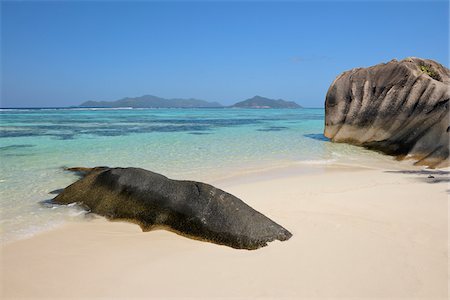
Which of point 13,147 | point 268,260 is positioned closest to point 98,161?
point 13,147

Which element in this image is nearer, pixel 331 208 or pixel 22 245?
pixel 22 245

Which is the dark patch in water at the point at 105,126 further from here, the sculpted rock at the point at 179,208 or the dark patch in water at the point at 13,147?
the sculpted rock at the point at 179,208

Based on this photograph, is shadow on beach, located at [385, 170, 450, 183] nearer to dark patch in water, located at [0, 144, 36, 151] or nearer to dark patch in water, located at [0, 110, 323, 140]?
dark patch in water, located at [0, 144, 36, 151]

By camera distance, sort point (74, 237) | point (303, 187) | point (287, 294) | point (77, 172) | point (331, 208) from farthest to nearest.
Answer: point (77, 172) < point (303, 187) < point (331, 208) < point (74, 237) < point (287, 294)

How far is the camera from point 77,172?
9.52 meters

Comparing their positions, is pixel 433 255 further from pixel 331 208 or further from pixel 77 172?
pixel 77 172

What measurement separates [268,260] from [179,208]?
169cm

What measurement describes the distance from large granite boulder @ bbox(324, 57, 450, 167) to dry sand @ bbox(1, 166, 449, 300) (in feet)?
19.7

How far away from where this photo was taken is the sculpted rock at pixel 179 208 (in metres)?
4.54

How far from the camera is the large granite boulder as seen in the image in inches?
439

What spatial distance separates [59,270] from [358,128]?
14.5 m

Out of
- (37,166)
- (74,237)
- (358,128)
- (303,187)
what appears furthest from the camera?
(358,128)

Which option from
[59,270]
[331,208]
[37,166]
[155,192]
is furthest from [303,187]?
[37,166]

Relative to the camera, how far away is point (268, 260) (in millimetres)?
3971
